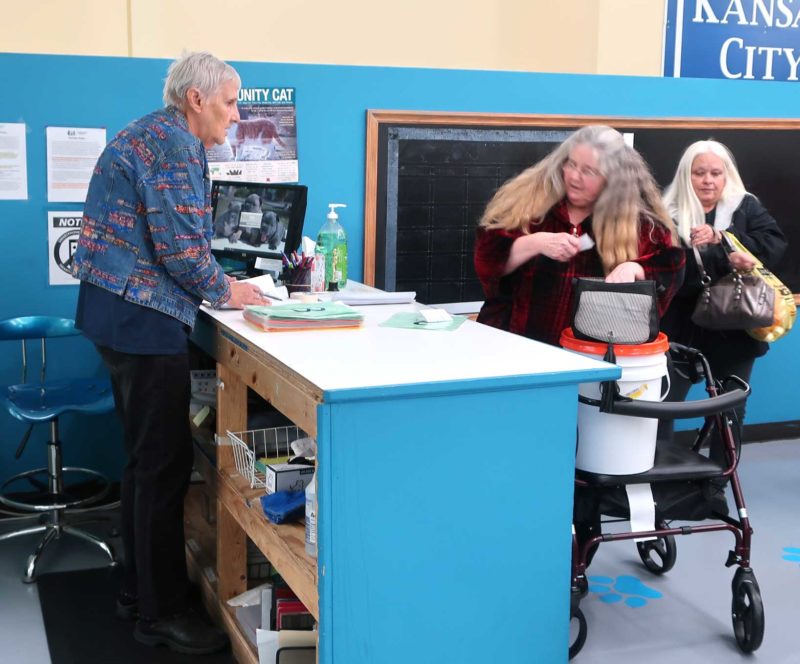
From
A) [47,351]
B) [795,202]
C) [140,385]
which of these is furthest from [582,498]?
[795,202]

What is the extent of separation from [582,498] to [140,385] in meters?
1.19

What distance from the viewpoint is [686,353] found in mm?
2959

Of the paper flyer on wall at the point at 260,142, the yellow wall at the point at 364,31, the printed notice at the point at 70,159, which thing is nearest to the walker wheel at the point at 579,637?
the paper flyer on wall at the point at 260,142

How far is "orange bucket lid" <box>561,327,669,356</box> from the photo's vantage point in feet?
8.32

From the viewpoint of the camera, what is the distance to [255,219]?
3357mm

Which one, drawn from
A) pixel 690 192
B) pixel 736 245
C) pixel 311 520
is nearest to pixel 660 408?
pixel 311 520

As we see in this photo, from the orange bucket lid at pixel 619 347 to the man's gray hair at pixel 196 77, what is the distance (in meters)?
1.12

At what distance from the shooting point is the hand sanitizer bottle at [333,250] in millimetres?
3443

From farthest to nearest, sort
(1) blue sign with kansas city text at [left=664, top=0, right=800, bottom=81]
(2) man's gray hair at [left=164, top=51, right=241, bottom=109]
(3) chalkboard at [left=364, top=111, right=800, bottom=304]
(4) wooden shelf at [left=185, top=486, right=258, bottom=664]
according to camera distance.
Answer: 1. (1) blue sign with kansas city text at [left=664, top=0, right=800, bottom=81]
2. (3) chalkboard at [left=364, top=111, right=800, bottom=304]
3. (4) wooden shelf at [left=185, top=486, right=258, bottom=664]
4. (2) man's gray hair at [left=164, top=51, right=241, bottom=109]

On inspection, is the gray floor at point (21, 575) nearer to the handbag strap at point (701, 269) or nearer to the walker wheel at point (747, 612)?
the walker wheel at point (747, 612)

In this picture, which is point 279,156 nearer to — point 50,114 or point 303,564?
point 50,114

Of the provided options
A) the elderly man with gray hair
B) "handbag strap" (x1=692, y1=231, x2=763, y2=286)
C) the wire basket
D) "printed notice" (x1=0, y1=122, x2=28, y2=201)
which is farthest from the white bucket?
"printed notice" (x1=0, y1=122, x2=28, y2=201)

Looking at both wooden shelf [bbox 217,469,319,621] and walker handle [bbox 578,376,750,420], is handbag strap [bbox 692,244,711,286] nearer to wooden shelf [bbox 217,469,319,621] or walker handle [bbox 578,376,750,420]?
walker handle [bbox 578,376,750,420]

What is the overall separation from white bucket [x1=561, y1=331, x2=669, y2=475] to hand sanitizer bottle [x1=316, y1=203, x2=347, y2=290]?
1134 mm
